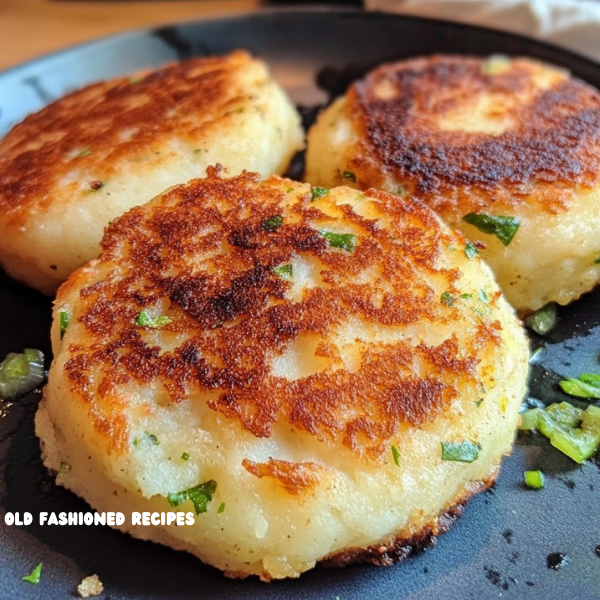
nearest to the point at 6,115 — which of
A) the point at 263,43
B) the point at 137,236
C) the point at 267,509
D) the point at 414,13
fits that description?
the point at 263,43

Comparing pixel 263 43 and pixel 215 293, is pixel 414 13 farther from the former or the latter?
pixel 215 293

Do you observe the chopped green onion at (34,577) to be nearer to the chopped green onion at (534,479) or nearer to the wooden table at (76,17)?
the chopped green onion at (534,479)

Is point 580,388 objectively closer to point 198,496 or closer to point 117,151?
point 198,496

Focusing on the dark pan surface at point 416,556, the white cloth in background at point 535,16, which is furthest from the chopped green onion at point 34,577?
the white cloth in background at point 535,16

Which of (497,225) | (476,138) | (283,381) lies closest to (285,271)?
(283,381)

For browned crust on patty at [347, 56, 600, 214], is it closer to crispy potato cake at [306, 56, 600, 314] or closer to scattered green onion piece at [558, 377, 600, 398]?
crispy potato cake at [306, 56, 600, 314]

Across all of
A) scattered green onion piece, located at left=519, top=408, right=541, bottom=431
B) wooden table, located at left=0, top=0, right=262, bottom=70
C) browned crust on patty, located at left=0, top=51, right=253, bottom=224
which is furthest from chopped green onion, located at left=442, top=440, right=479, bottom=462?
wooden table, located at left=0, top=0, right=262, bottom=70
